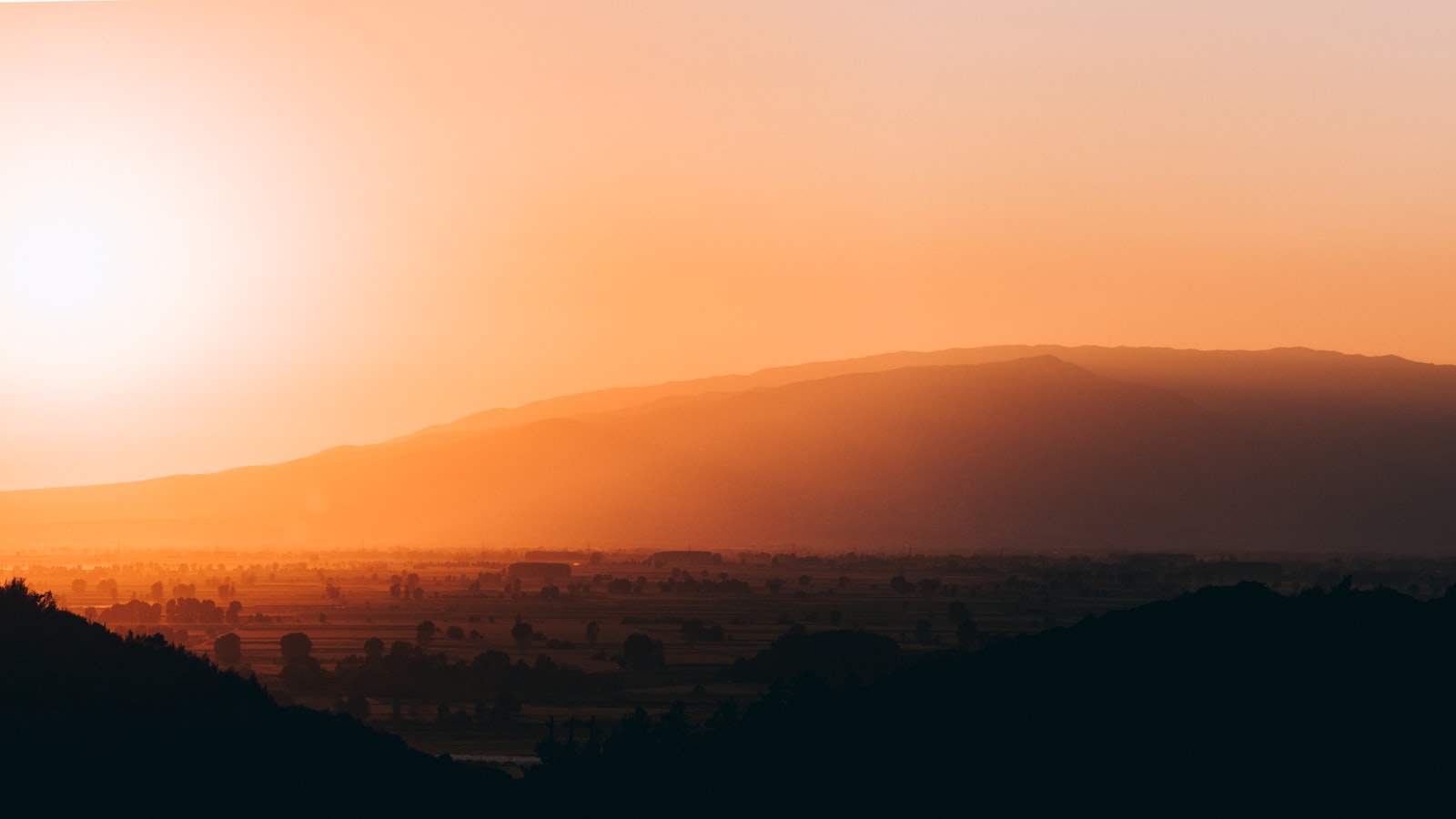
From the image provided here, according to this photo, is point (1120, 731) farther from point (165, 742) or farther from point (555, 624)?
point (555, 624)

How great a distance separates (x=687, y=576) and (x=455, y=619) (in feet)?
208

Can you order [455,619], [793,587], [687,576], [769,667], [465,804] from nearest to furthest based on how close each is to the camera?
1. [465,804]
2. [769,667]
3. [455,619]
4. [793,587]
5. [687,576]

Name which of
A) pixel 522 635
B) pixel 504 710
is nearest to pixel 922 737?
pixel 504 710

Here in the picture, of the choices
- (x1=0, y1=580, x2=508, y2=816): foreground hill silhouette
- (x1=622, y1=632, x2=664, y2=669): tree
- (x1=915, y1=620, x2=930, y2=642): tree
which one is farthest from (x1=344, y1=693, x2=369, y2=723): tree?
(x1=0, y1=580, x2=508, y2=816): foreground hill silhouette

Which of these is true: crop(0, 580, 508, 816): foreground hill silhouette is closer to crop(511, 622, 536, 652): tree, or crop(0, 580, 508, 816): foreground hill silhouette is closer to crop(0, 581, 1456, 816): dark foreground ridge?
crop(0, 581, 1456, 816): dark foreground ridge

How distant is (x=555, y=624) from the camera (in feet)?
427

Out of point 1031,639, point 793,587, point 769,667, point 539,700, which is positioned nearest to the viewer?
point 1031,639

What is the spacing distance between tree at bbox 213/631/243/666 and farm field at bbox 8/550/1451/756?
275 millimetres

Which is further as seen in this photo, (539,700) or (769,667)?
(769,667)

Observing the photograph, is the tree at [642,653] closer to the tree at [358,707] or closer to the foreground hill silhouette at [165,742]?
the tree at [358,707]

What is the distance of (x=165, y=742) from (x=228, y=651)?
73.5 metres

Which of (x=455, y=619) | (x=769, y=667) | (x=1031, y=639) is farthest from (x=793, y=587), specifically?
(x=1031, y=639)

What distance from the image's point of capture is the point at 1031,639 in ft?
86.8

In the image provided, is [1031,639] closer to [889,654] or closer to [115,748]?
[115,748]
